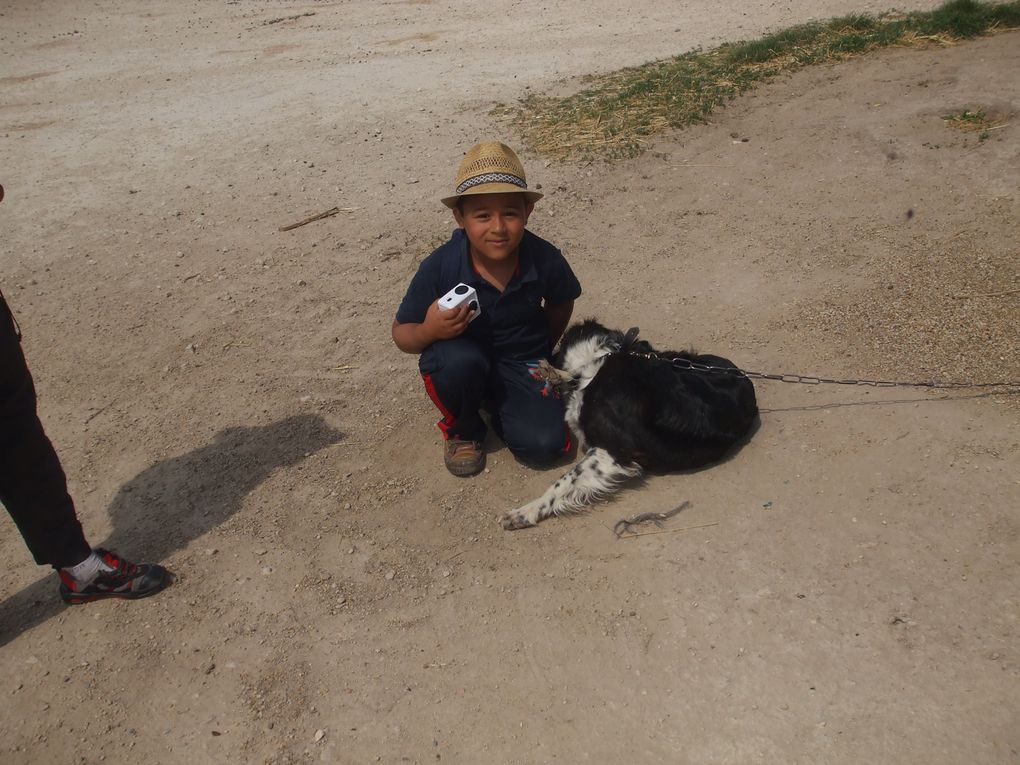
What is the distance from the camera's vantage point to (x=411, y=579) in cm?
318

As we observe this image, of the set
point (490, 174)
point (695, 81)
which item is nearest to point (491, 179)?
point (490, 174)

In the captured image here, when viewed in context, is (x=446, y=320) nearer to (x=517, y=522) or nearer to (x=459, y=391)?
(x=459, y=391)

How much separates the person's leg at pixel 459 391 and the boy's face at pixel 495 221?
1.52ft

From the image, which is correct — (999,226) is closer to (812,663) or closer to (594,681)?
(812,663)

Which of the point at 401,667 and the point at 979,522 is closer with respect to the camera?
the point at 401,667

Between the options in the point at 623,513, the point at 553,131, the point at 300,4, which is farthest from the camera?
the point at 300,4

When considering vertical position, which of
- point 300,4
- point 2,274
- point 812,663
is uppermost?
point 300,4

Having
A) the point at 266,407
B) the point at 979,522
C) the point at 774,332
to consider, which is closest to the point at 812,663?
the point at 979,522

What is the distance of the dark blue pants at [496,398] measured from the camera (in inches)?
137

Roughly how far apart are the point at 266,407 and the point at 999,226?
180 inches

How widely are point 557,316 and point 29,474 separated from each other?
2285 mm

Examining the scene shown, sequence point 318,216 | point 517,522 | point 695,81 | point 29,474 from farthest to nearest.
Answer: point 695,81, point 318,216, point 517,522, point 29,474

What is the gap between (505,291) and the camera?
3.49 m

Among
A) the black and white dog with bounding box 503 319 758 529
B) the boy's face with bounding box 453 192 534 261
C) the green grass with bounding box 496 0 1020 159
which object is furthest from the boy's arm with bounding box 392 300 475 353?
the green grass with bounding box 496 0 1020 159
